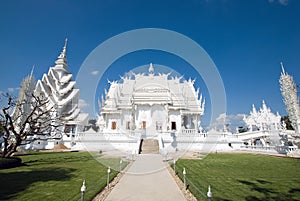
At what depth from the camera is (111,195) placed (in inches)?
238

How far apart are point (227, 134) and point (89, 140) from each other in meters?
18.7

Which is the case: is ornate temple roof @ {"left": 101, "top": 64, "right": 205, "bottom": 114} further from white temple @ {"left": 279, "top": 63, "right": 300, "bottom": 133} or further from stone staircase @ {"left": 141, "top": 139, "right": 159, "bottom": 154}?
white temple @ {"left": 279, "top": 63, "right": 300, "bottom": 133}

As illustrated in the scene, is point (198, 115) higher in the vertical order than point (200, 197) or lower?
higher

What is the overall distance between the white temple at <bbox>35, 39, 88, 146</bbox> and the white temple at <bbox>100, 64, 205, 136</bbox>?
5607 millimetres

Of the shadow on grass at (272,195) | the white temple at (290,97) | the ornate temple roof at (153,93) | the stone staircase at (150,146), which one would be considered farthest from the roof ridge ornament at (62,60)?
the white temple at (290,97)

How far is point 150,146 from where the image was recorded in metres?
20.3

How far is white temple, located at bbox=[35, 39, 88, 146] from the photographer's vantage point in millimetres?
32125

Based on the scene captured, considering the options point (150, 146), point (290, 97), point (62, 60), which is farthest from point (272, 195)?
point (62, 60)

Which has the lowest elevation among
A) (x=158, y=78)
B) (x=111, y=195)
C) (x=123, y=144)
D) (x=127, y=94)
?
(x=111, y=195)

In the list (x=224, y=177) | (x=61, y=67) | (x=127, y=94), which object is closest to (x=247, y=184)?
(x=224, y=177)

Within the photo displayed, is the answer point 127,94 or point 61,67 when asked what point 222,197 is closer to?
point 127,94

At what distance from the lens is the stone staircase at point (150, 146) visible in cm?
1911

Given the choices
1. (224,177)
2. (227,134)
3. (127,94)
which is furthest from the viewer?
(127,94)

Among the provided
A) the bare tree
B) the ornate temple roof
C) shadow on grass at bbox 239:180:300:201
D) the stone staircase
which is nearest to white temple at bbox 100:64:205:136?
the ornate temple roof
